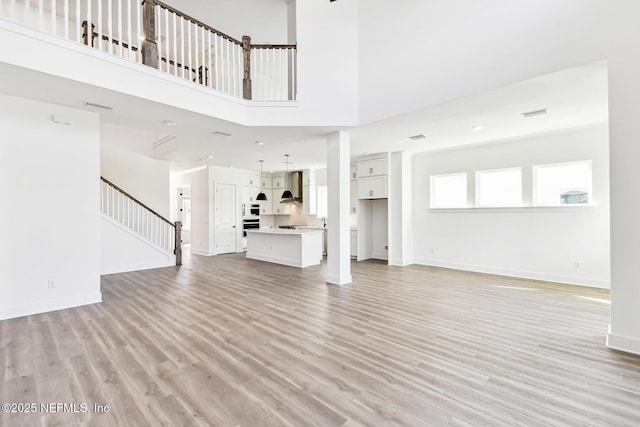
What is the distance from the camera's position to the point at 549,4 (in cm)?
280

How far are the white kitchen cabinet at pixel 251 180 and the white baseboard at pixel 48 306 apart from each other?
611 cm

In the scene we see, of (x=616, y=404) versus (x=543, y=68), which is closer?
(x=616, y=404)

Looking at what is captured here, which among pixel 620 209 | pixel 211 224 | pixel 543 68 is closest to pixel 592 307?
pixel 620 209

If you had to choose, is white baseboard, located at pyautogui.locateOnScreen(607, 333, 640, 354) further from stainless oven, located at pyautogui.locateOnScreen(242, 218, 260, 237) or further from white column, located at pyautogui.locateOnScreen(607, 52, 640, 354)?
stainless oven, located at pyautogui.locateOnScreen(242, 218, 260, 237)

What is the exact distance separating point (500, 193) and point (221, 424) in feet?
20.5

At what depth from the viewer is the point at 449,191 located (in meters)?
6.59

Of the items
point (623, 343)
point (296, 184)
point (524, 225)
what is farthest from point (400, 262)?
point (296, 184)

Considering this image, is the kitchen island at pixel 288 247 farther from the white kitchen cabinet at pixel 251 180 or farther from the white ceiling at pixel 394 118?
the white kitchen cabinet at pixel 251 180

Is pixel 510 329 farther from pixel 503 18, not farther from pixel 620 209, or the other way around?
pixel 503 18

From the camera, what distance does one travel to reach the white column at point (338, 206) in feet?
16.3

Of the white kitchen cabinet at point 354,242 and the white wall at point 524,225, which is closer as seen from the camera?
the white wall at point 524,225

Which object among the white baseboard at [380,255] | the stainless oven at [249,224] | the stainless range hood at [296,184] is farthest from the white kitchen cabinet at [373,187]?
the stainless oven at [249,224]

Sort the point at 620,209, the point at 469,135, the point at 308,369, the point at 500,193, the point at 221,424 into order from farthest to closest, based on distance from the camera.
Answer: the point at 500,193 < the point at 469,135 < the point at 620,209 < the point at 308,369 < the point at 221,424

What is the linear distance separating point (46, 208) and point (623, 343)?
676cm
